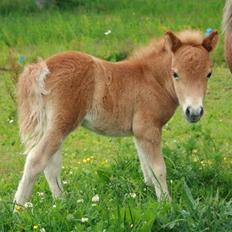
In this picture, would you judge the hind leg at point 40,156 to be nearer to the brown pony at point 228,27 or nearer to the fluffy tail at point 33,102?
the fluffy tail at point 33,102

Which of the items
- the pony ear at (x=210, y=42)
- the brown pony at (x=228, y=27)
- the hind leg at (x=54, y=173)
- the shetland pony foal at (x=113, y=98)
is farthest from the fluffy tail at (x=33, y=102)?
the brown pony at (x=228, y=27)

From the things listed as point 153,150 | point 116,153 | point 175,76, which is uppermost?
point 175,76

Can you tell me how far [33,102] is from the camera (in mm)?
5359

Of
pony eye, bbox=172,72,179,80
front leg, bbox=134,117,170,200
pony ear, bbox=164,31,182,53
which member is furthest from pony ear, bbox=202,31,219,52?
front leg, bbox=134,117,170,200

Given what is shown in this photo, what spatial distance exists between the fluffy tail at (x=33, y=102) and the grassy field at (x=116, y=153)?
0.50 metres

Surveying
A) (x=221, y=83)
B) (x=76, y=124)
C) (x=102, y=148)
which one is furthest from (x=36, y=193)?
(x=221, y=83)

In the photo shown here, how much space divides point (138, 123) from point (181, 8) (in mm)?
10944

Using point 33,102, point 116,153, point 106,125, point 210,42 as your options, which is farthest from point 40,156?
point 116,153

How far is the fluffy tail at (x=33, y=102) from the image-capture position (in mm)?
5336

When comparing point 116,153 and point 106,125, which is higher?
point 106,125

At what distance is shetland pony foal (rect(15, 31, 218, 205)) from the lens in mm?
5285

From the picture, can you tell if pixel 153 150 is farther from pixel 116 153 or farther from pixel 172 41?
pixel 116 153

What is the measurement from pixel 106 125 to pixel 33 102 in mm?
594

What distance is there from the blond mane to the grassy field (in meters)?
0.96
